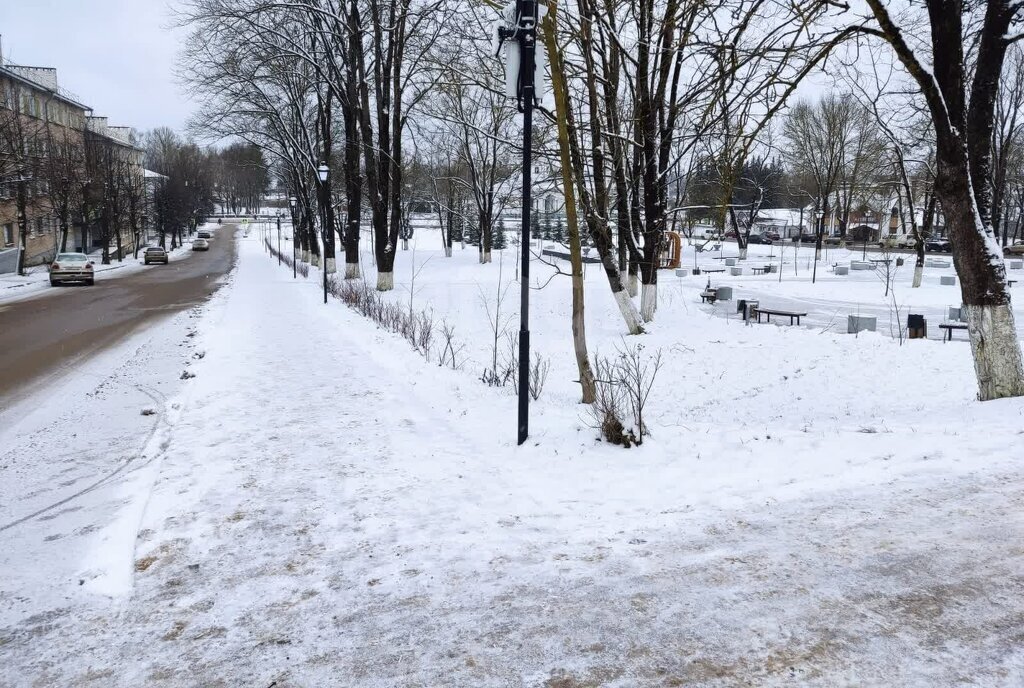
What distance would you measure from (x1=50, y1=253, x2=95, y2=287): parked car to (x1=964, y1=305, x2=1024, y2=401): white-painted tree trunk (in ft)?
101

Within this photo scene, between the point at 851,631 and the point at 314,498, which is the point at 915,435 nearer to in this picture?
the point at 851,631

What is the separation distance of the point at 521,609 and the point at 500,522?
102cm

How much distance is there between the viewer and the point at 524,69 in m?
5.56

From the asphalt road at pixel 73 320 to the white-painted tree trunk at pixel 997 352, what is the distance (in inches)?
437

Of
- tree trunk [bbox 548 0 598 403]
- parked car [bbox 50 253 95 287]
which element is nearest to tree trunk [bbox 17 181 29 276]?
parked car [bbox 50 253 95 287]

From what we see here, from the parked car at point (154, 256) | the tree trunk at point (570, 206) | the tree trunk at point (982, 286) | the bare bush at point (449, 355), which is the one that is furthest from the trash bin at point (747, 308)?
the parked car at point (154, 256)

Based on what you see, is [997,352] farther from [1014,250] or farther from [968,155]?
[1014,250]

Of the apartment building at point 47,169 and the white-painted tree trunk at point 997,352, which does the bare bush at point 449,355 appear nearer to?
the white-painted tree trunk at point 997,352

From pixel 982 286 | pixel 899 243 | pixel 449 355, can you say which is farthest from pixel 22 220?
pixel 899 243

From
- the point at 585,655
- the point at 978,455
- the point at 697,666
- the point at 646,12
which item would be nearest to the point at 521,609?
the point at 585,655

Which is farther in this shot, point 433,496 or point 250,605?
point 433,496

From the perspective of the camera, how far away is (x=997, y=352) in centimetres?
683

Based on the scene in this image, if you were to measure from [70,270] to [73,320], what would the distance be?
13.4m

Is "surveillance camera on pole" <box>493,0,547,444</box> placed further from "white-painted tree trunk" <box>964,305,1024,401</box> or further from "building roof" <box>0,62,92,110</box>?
"building roof" <box>0,62,92,110</box>
